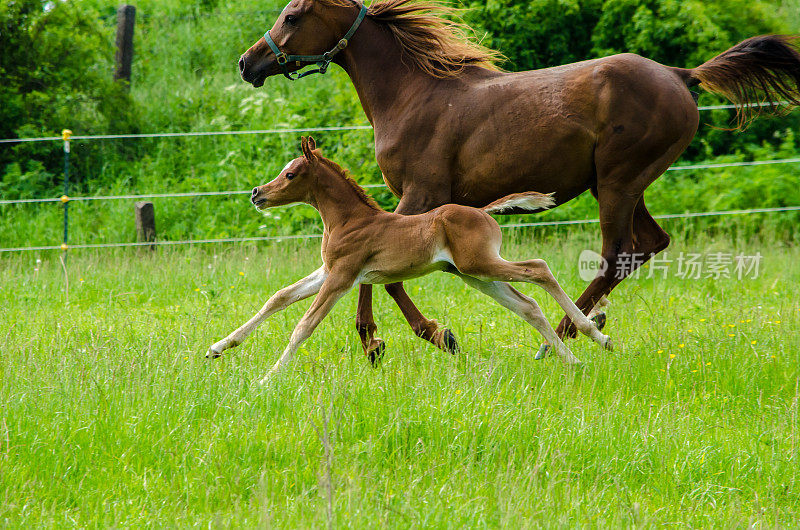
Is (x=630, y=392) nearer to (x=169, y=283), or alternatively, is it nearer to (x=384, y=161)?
(x=384, y=161)

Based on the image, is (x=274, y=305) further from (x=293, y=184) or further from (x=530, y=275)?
(x=530, y=275)

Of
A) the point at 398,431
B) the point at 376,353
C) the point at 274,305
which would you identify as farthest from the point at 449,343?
the point at 398,431

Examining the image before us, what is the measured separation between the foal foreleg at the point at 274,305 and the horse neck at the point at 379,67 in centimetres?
125

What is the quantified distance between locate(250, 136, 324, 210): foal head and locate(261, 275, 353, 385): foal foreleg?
0.56 metres

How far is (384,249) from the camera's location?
4836 millimetres

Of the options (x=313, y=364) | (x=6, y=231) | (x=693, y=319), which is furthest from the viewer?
(x=6, y=231)

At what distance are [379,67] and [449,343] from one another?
1.83 meters

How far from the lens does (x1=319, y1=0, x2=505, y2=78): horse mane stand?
5.58 metres

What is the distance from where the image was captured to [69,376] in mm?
4117

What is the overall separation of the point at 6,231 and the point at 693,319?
8183mm

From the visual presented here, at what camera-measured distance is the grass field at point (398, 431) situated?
3.14 m

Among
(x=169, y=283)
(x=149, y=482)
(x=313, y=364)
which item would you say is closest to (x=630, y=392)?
(x=313, y=364)

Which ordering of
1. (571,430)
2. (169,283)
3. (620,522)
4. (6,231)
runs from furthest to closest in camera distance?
(6,231), (169,283), (571,430), (620,522)

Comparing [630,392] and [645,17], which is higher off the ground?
[645,17]
